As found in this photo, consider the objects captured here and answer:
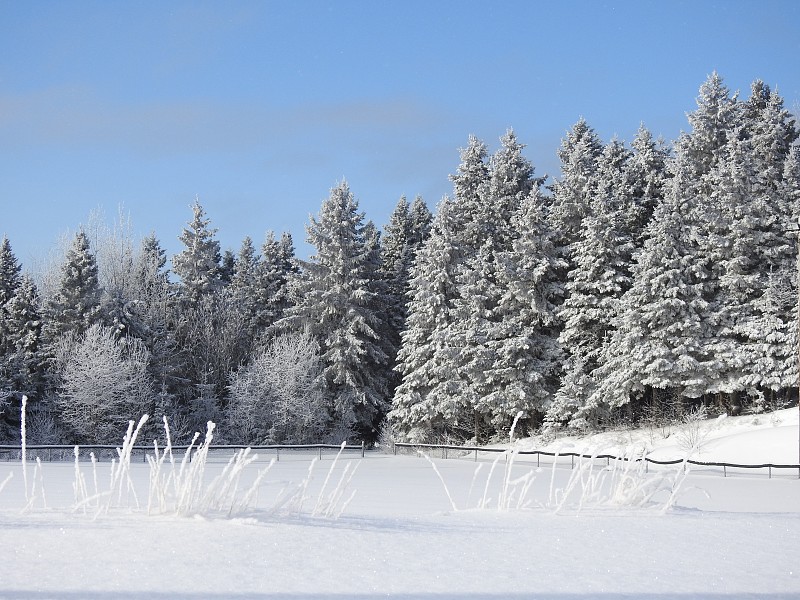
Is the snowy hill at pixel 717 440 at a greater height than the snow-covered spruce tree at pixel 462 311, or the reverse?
the snow-covered spruce tree at pixel 462 311

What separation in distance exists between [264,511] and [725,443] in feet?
93.4

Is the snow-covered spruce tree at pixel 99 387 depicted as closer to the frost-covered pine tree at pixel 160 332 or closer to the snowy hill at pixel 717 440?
the frost-covered pine tree at pixel 160 332

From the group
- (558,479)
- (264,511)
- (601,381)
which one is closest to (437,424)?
(601,381)

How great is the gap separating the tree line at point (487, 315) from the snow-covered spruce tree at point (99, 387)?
5.6 inches

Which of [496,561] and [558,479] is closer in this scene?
[496,561]

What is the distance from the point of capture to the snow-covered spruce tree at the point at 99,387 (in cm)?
4162

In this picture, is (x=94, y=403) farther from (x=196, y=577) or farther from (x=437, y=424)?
(x=196, y=577)

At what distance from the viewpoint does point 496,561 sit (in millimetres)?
4238

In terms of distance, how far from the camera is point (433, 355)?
4378 centimetres

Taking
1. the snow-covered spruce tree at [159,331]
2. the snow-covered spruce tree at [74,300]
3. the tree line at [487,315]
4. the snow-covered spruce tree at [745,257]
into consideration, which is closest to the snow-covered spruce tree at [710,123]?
the tree line at [487,315]

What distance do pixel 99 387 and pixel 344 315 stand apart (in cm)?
1444

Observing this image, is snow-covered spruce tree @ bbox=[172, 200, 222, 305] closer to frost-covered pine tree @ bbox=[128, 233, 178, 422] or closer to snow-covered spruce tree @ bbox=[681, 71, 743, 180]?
frost-covered pine tree @ bbox=[128, 233, 178, 422]

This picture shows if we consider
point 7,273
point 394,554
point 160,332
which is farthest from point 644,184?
point 394,554

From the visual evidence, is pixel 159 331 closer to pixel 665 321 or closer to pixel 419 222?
pixel 419 222
